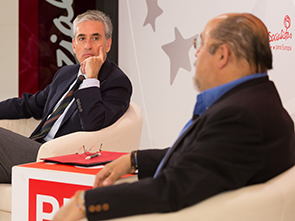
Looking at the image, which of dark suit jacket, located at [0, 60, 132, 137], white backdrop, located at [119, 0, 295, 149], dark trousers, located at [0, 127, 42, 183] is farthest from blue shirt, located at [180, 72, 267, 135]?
white backdrop, located at [119, 0, 295, 149]

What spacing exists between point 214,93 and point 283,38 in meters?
2.70

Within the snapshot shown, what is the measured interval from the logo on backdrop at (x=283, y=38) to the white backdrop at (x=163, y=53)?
0.75 ft

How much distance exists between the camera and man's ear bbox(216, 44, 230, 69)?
1.19m

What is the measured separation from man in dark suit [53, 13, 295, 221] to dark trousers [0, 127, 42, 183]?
1242mm

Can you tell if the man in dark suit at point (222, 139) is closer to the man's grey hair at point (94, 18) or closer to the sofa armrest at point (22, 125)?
the man's grey hair at point (94, 18)

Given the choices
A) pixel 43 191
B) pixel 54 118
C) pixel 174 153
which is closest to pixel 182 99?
pixel 54 118

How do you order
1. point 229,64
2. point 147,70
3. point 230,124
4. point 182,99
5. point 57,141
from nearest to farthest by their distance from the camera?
point 230,124, point 229,64, point 57,141, point 182,99, point 147,70

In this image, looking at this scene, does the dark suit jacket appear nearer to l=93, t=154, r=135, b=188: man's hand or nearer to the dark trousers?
the dark trousers

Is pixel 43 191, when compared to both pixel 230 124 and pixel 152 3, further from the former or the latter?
pixel 152 3

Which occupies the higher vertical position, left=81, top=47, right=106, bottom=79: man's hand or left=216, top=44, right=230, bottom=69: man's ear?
left=216, top=44, right=230, bottom=69: man's ear

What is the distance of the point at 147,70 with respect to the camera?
4.91 metres

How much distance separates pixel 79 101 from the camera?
252cm

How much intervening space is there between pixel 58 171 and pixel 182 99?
10.0 feet

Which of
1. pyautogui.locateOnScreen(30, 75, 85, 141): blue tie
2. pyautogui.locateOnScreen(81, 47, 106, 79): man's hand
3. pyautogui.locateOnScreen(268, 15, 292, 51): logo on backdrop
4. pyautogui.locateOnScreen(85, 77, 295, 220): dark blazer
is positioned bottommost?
pyautogui.locateOnScreen(30, 75, 85, 141): blue tie
